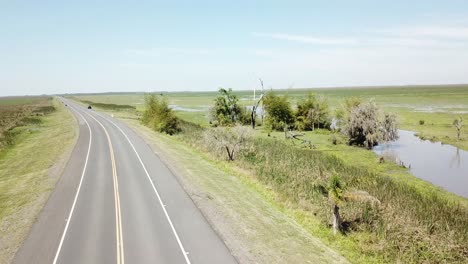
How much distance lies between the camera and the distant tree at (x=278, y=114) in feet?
281

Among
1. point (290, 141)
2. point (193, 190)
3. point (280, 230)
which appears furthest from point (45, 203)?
point (290, 141)

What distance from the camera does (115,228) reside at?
2294 centimetres

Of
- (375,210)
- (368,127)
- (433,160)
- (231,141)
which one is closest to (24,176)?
(231,141)

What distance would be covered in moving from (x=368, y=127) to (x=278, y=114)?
2802 cm

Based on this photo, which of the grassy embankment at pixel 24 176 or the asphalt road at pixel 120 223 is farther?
the grassy embankment at pixel 24 176

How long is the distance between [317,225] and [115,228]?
13.2 metres

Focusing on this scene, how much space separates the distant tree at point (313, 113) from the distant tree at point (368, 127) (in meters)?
22.1

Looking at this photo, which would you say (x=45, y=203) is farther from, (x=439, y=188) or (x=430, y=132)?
(x=430, y=132)

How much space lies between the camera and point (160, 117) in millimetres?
80750

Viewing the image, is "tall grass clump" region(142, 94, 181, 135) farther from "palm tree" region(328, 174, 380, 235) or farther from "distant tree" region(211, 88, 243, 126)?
"palm tree" region(328, 174, 380, 235)

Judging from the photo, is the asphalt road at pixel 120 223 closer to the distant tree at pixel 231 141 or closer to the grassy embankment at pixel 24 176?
the grassy embankment at pixel 24 176

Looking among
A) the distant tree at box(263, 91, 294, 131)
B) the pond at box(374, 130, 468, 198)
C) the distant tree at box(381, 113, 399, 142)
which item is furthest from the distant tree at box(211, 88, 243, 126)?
the pond at box(374, 130, 468, 198)

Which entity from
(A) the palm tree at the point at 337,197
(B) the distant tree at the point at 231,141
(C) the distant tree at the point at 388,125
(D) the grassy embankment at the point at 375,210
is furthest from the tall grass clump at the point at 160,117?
(A) the palm tree at the point at 337,197

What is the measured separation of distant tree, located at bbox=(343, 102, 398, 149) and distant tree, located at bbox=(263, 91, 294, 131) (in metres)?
23.6
